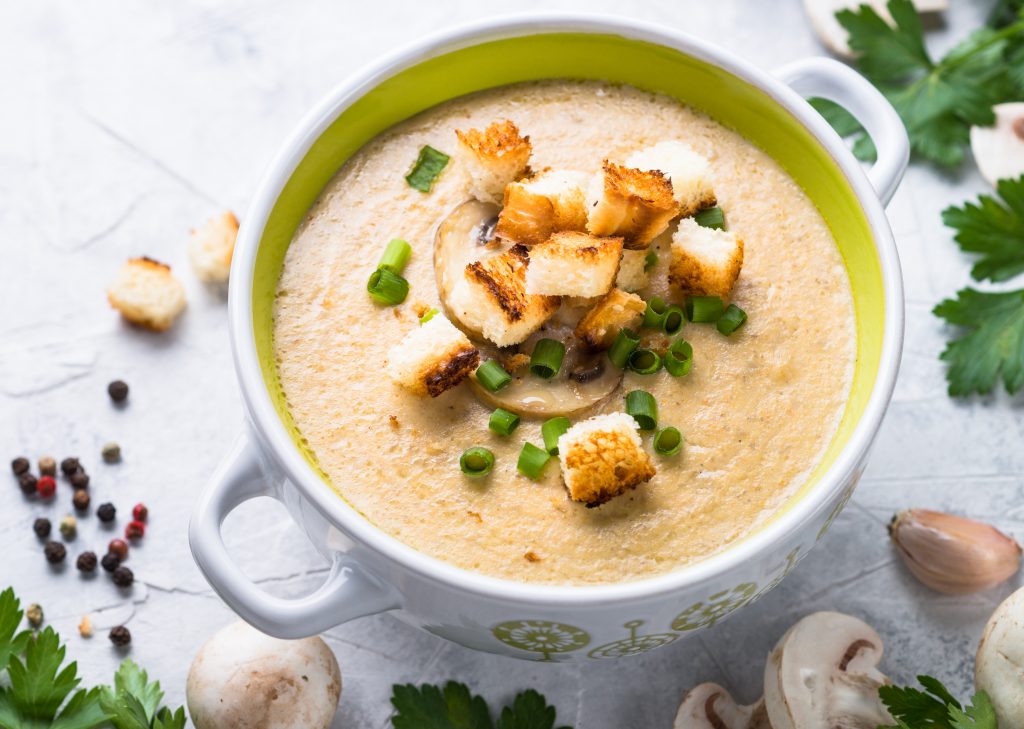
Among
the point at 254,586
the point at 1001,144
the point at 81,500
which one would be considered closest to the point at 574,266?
the point at 254,586

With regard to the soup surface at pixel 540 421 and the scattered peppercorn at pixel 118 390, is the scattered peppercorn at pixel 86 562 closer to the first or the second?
the scattered peppercorn at pixel 118 390

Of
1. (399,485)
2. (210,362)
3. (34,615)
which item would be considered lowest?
(34,615)

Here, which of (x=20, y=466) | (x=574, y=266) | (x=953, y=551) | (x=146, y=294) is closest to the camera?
(x=574, y=266)

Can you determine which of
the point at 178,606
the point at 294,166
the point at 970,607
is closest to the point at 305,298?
the point at 294,166

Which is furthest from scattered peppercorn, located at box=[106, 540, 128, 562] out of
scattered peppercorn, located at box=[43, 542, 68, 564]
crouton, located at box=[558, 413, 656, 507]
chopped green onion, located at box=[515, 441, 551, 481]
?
crouton, located at box=[558, 413, 656, 507]

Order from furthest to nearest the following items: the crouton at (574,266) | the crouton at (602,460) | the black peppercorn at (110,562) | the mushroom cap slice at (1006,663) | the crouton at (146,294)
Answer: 1. the crouton at (146,294)
2. the black peppercorn at (110,562)
3. the mushroom cap slice at (1006,663)
4. the crouton at (574,266)
5. the crouton at (602,460)

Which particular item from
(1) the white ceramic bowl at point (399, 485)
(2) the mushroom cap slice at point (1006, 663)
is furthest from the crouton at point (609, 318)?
(2) the mushroom cap slice at point (1006, 663)

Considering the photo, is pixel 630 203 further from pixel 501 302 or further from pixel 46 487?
pixel 46 487
